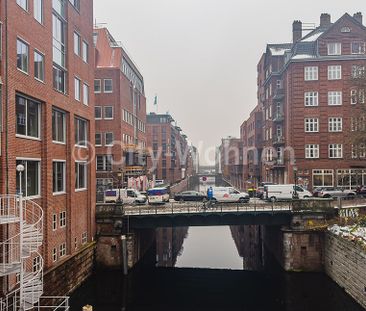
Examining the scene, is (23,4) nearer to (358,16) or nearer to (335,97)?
(335,97)

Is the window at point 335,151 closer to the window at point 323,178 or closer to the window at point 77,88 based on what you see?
the window at point 323,178

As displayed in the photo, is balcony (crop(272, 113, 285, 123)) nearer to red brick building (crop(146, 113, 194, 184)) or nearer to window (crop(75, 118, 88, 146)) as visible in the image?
window (crop(75, 118, 88, 146))

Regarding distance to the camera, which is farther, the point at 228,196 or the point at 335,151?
the point at 335,151

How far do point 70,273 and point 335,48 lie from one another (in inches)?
1663

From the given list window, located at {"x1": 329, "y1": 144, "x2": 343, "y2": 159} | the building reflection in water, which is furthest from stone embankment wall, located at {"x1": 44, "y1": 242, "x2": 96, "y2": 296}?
window, located at {"x1": 329, "y1": 144, "x2": 343, "y2": 159}

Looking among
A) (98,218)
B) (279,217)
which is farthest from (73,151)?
(279,217)

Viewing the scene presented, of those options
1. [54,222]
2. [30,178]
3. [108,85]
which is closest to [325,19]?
[108,85]

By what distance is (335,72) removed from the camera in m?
50.1

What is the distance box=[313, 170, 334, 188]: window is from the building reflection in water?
19241 millimetres

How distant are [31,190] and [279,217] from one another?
20.9 meters

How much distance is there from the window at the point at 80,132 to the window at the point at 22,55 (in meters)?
8.94

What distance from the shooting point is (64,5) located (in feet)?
86.9

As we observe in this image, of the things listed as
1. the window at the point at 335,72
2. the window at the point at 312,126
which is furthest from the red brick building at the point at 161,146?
the window at the point at 335,72

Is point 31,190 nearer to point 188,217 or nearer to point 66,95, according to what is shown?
point 66,95
